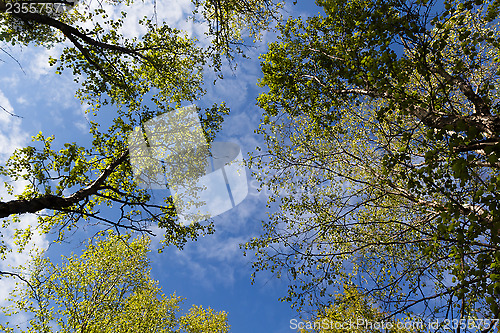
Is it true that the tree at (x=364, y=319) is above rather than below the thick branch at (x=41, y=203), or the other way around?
below

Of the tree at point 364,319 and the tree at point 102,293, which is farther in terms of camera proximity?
the tree at point 102,293

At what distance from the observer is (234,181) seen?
10.9 metres

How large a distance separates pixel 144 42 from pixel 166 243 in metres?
7.52

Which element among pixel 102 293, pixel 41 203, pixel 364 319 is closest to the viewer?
pixel 364 319

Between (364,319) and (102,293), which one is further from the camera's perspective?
(102,293)

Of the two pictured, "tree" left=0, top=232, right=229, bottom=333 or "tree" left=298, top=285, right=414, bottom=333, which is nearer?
"tree" left=298, top=285, right=414, bottom=333

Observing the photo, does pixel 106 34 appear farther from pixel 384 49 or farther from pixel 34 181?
pixel 384 49

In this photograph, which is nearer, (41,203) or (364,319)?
(364,319)

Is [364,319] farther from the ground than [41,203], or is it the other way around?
[41,203]

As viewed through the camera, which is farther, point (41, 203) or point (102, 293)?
point (102, 293)

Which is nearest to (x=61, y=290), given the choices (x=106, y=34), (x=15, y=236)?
(x=15, y=236)

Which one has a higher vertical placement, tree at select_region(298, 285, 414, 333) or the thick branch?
the thick branch

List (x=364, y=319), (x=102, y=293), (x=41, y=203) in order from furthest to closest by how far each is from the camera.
Answer: (x=102, y=293)
(x=41, y=203)
(x=364, y=319)

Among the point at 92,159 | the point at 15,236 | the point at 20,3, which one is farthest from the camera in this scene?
the point at 92,159
